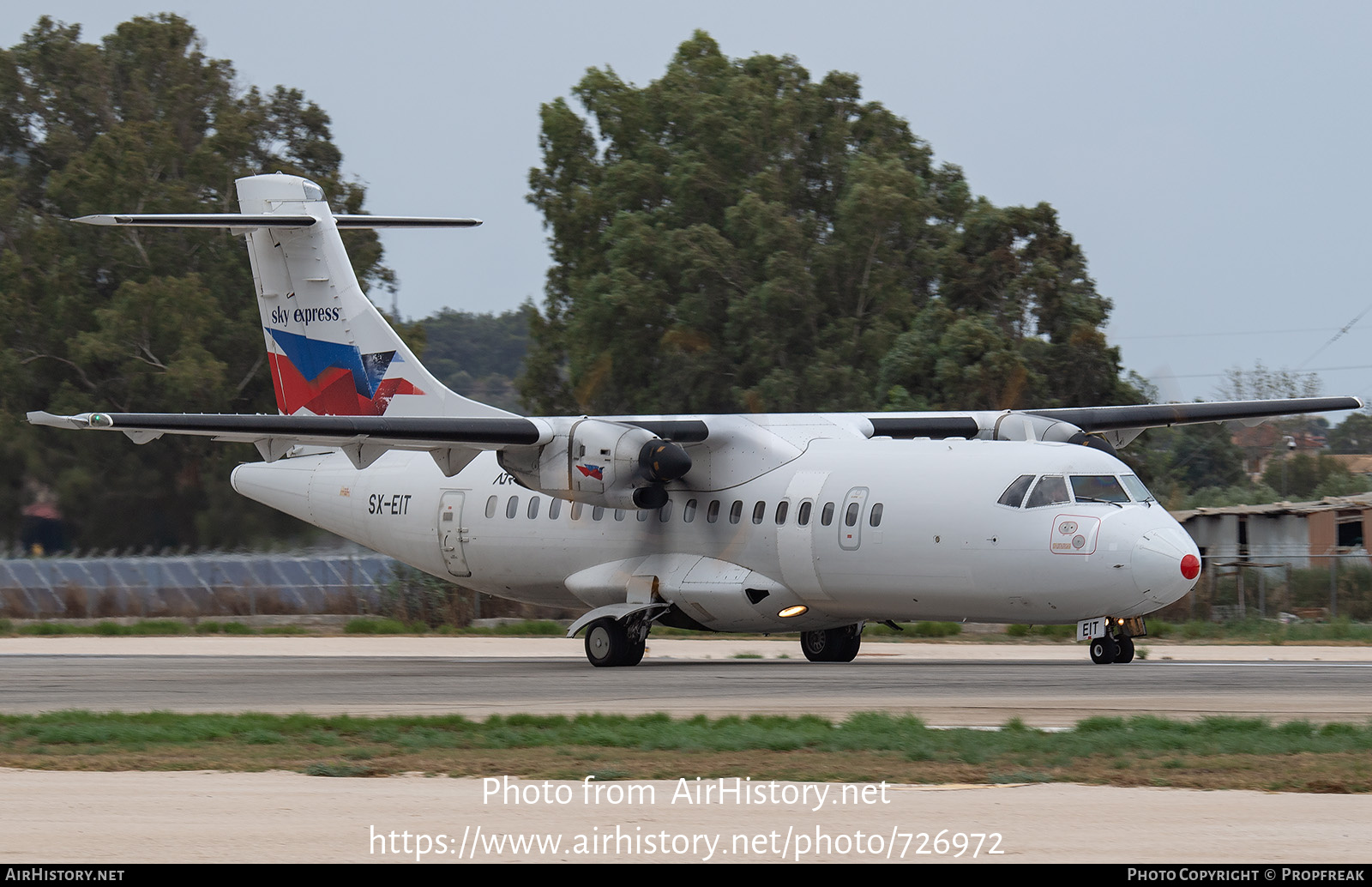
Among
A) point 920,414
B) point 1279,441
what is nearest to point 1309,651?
point 920,414

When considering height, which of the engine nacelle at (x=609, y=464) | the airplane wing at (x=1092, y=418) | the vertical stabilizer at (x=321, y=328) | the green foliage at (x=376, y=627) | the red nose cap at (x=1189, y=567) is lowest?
the green foliage at (x=376, y=627)

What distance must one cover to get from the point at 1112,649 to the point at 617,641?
642 centimetres

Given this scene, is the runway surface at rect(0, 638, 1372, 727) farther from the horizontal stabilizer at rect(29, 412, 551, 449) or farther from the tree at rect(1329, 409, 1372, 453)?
the tree at rect(1329, 409, 1372, 453)

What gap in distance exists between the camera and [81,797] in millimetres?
9438

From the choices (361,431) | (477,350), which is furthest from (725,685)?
(477,350)

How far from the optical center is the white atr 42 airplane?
19.0 metres

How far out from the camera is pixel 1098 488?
1912 centimetres

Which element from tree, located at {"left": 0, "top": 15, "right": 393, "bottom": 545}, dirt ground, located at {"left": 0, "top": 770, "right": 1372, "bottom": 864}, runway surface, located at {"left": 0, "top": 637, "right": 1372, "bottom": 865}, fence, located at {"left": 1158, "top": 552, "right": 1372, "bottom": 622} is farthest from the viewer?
tree, located at {"left": 0, "top": 15, "right": 393, "bottom": 545}

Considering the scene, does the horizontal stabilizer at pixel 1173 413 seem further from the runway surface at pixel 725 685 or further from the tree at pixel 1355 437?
the tree at pixel 1355 437

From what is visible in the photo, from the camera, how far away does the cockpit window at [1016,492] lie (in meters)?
19.1

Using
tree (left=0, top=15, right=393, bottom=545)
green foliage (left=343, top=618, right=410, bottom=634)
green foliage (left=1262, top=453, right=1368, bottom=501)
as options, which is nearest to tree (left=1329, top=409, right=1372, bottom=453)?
green foliage (left=1262, top=453, right=1368, bottom=501)

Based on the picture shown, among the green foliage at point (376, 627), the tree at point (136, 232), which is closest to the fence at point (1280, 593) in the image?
the green foliage at point (376, 627)

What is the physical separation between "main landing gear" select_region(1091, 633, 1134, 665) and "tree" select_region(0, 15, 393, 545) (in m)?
23.6

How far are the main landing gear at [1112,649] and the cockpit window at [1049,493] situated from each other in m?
1.87
